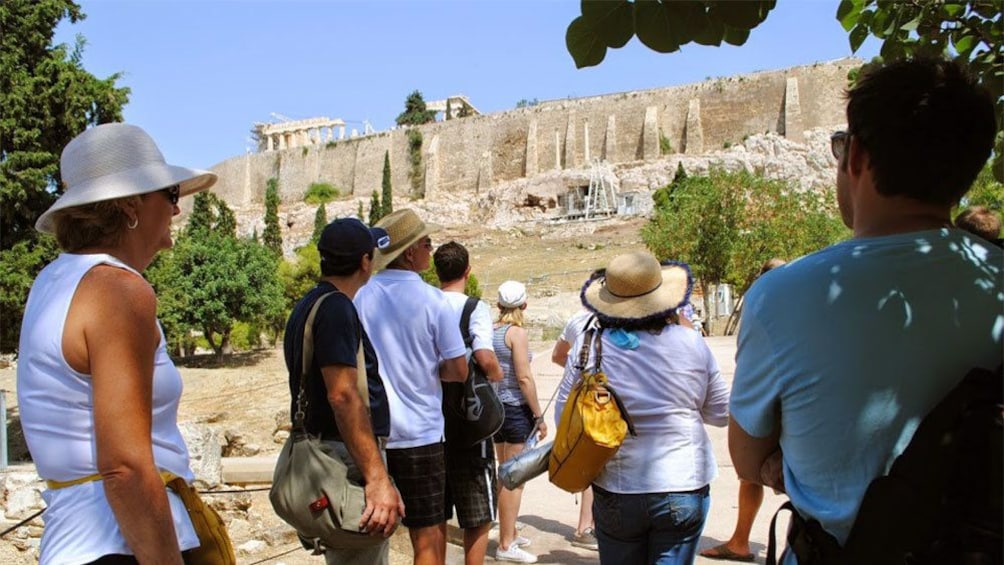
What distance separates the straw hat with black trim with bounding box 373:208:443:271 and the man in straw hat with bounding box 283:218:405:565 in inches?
20.6

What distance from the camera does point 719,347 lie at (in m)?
17.4

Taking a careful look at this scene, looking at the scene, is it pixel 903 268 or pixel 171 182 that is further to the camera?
pixel 171 182

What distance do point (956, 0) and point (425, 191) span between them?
64735 millimetres

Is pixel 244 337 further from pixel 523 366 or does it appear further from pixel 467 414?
pixel 467 414

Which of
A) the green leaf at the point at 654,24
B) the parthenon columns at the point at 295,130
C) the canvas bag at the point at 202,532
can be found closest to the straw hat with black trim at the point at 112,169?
the canvas bag at the point at 202,532

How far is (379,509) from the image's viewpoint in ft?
8.81

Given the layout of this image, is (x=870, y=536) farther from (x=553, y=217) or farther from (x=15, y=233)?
(x=553, y=217)

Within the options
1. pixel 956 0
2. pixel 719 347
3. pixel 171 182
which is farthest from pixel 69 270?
pixel 719 347

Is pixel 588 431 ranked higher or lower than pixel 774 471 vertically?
lower

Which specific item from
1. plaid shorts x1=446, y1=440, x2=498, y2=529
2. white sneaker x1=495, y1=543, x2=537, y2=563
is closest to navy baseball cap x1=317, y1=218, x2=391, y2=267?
plaid shorts x1=446, y1=440, x2=498, y2=529

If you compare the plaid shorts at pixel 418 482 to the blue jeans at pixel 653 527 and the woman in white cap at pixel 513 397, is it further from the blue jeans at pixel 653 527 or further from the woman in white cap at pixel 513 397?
the woman in white cap at pixel 513 397

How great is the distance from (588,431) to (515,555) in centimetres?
211

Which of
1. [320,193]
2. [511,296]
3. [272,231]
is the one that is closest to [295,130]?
[320,193]

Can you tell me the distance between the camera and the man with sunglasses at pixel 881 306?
56.9 inches
